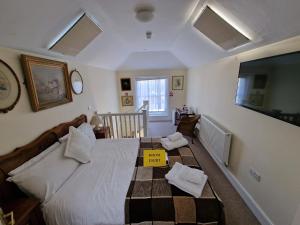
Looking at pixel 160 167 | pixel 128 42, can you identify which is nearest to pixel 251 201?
pixel 160 167

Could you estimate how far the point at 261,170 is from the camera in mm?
1729

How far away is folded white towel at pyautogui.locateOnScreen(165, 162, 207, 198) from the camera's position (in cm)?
131

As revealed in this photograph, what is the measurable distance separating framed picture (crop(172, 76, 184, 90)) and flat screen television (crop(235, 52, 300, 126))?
366cm

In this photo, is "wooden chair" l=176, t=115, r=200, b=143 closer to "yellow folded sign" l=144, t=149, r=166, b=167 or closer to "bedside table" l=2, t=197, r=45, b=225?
"yellow folded sign" l=144, t=149, r=166, b=167

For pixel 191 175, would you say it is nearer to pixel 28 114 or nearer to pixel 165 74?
pixel 28 114

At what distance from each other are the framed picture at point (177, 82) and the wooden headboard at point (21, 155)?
4327mm

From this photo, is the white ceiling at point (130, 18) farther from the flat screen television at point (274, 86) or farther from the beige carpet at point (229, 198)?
the beige carpet at point (229, 198)

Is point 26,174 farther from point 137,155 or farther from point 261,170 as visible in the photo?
point 261,170

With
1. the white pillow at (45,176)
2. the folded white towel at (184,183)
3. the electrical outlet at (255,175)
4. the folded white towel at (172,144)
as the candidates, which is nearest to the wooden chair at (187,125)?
the folded white towel at (172,144)

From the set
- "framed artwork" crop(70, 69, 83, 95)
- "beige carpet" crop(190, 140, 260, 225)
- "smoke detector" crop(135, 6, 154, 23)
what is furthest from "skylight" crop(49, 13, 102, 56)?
"beige carpet" crop(190, 140, 260, 225)

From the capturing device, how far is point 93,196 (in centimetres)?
131

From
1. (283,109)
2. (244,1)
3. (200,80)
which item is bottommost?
(283,109)

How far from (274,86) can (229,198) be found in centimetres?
159

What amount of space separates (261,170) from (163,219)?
4.42 ft
